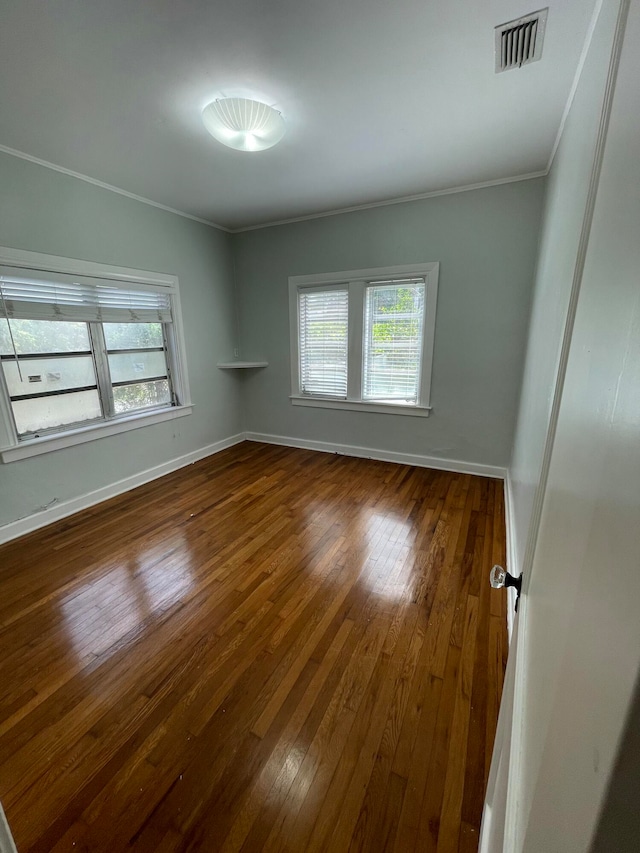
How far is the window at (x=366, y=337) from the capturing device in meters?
3.56

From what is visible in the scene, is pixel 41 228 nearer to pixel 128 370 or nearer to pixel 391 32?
pixel 128 370

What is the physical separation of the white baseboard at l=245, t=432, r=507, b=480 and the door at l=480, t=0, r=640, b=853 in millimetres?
3022

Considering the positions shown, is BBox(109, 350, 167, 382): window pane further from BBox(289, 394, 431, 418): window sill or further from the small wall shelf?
BBox(289, 394, 431, 418): window sill

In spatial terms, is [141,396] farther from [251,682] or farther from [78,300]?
[251,682]

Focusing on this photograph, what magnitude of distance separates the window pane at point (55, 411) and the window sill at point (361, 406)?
2.20 meters

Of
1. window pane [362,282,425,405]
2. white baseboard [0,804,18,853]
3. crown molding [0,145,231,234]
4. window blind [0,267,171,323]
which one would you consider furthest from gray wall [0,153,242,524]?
white baseboard [0,804,18,853]

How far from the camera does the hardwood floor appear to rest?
3.61 ft

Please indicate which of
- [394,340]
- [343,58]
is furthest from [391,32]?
[394,340]

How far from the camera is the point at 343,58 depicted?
163 cm

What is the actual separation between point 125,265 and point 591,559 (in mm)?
3823

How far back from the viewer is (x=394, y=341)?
3.73 m

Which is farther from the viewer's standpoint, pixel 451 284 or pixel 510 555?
pixel 451 284

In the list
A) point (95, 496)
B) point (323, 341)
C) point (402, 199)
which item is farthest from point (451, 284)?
point (95, 496)

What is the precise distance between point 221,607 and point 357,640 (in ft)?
2.50
